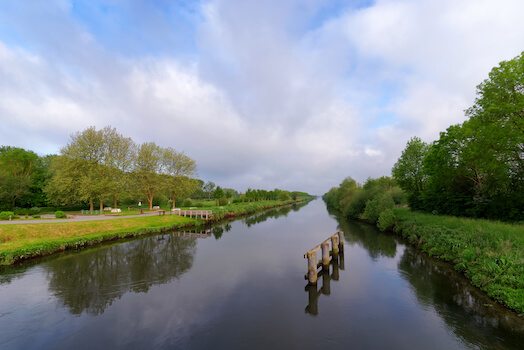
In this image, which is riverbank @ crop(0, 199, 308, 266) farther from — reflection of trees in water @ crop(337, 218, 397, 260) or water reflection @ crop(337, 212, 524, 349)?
water reflection @ crop(337, 212, 524, 349)

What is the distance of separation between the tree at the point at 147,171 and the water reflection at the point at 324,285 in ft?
122

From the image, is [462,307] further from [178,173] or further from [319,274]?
[178,173]

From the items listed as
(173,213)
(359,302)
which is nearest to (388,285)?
(359,302)

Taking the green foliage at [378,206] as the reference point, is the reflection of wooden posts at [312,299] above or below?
below

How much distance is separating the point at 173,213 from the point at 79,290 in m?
25.1

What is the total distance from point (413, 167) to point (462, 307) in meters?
32.7

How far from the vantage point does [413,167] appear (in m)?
36.1

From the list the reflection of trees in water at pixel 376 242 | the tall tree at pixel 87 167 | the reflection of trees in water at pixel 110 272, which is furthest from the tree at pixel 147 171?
the reflection of trees in water at pixel 376 242

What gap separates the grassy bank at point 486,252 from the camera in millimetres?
9102

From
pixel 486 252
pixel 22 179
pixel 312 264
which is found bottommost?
pixel 312 264

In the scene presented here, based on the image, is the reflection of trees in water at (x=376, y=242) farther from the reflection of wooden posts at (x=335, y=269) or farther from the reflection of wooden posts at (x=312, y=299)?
the reflection of wooden posts at (x=312, y=299)

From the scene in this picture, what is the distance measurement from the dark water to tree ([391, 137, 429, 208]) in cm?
2434

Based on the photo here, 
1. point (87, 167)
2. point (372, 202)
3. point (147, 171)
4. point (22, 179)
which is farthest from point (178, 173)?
point (372, 202)

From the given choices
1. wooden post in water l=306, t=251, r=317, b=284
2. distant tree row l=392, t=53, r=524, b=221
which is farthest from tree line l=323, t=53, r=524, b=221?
wooden post in water l=306, t=251, r=317, b=284
